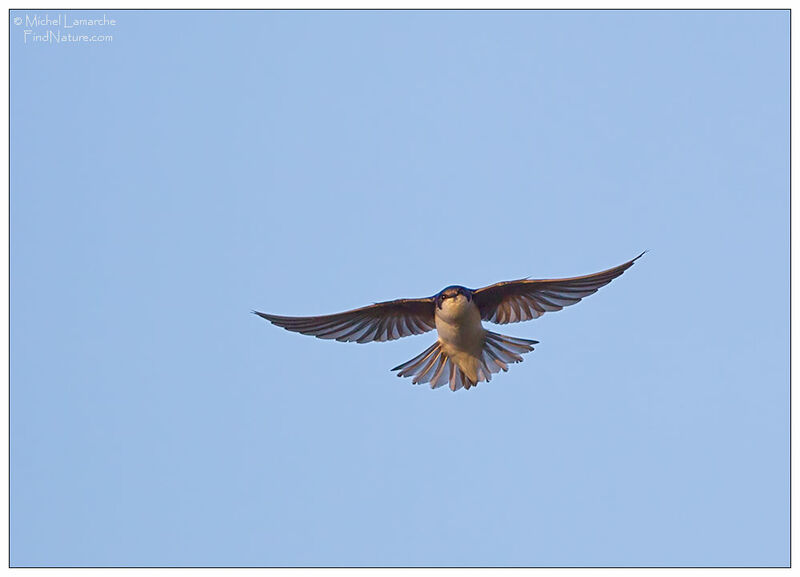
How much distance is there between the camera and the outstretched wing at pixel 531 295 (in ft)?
38.0

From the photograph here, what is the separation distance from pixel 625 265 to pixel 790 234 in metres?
2.62

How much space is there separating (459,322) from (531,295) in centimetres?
79

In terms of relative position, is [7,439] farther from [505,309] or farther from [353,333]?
[505,309]

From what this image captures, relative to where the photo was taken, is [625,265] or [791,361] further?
[791,361]

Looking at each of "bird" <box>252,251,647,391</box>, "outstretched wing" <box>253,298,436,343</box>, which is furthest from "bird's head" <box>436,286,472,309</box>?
"outstretched wing" <box>253,298,436,343</box>

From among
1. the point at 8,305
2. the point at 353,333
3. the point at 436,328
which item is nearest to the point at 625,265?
the point at 436,328

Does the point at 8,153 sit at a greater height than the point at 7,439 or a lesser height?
greater

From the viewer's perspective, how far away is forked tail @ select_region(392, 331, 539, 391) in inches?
466

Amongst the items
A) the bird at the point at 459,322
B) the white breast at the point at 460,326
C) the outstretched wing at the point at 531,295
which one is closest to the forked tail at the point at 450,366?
the bird at the point at 459,322

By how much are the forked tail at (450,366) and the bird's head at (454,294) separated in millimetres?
520

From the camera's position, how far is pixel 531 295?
11.9 meters

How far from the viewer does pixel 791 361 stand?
12.7 metres

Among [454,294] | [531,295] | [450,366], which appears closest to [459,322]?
[454,294]

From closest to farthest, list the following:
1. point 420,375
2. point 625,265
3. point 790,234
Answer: point 625,265, point 420,375, point 790,234
